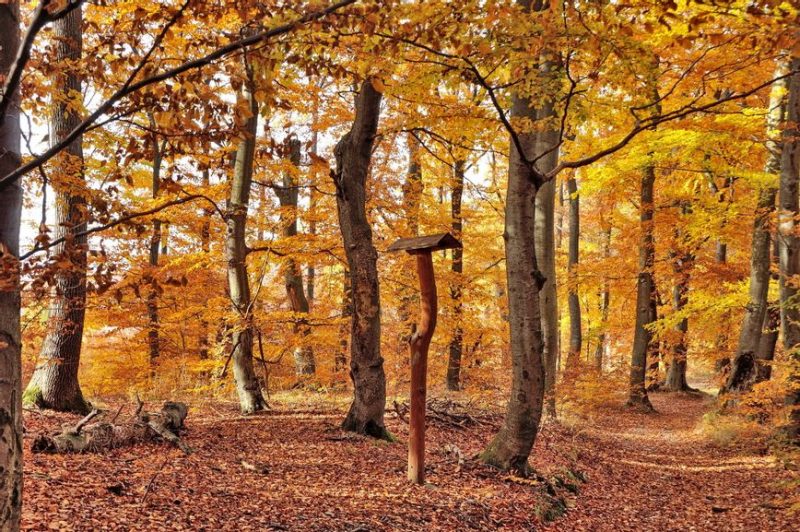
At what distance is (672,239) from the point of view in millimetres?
14672

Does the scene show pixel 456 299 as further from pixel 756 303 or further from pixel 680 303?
pixel 680 303

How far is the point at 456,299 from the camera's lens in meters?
13.8

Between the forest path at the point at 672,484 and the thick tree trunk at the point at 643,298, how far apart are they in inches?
89.4

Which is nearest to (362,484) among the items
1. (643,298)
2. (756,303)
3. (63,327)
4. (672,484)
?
(672,484)

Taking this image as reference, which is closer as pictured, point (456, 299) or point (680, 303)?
point (456, 299)

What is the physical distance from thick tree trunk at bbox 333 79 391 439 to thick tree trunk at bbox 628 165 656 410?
30.0ft

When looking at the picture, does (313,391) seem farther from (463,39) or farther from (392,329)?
(463,39)

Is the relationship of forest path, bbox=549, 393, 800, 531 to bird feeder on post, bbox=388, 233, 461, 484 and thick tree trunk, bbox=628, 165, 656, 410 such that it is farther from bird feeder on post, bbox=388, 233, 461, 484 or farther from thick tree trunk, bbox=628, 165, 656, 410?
thick tree trunk, bbox=628, 165, 656, 410

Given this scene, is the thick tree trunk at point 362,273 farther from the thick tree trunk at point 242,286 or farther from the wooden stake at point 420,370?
the thick tree trunk at point 242,286

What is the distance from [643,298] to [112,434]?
42.8ft

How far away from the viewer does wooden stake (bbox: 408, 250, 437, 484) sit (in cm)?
607

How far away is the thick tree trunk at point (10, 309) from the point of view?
2.43m

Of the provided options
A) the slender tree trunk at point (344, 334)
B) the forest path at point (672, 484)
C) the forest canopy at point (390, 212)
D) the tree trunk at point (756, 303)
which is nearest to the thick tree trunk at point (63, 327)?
the forest canopy at point (390, 212)

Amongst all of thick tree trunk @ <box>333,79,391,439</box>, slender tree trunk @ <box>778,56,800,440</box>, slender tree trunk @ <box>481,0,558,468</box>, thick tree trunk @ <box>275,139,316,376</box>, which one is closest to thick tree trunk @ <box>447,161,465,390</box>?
thick tree trunk @ <box>275,139,316,376</box>
